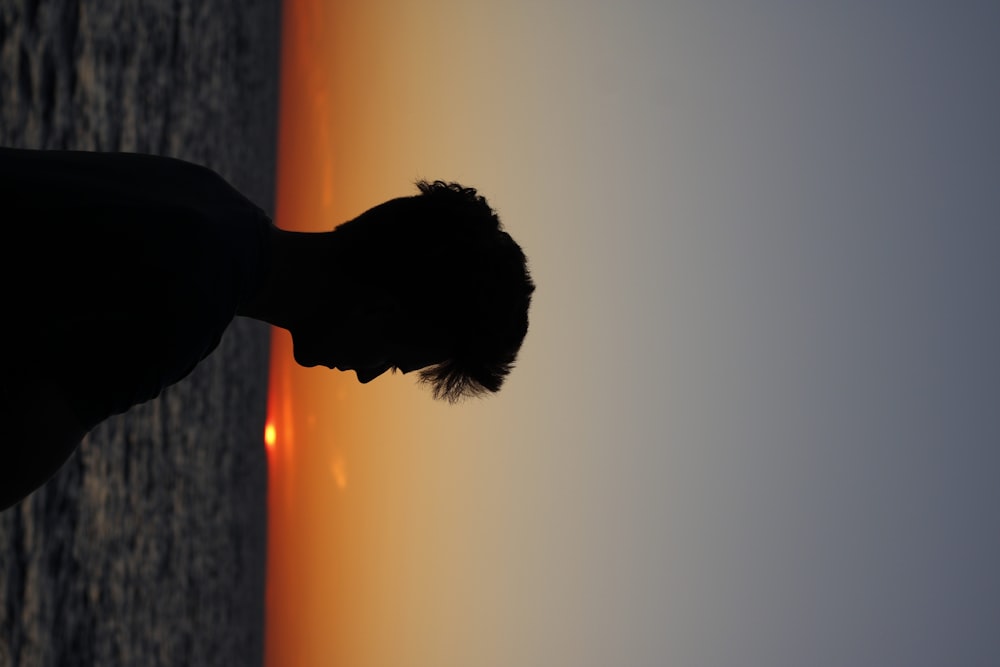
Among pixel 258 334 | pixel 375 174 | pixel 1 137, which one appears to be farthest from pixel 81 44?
pixel 258 334

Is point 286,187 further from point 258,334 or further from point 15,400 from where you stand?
point 15,400

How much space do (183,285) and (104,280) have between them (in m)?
0.06

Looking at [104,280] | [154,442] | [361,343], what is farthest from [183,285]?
[154,442]

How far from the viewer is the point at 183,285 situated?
0.66m

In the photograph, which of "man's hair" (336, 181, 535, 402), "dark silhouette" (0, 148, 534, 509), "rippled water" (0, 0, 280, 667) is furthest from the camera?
"rippled water" (0, 0, 280, 667)

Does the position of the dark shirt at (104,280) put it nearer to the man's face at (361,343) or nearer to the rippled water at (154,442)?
the man's face at (361,343)

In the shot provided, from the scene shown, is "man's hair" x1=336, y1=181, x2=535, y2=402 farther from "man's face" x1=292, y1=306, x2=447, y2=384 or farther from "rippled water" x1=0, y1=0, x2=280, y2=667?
"rippled water" x1=0, y1=0, x2=280, y2=667

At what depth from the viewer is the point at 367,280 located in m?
0.91

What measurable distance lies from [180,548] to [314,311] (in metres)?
2.25

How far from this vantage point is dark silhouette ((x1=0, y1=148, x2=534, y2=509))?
0.63 meters

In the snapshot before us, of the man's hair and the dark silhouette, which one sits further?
the man's hair

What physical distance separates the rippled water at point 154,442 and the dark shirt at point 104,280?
1.31 meters

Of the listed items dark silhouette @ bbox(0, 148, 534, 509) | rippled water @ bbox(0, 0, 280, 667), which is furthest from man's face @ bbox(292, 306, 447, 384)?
rippled water @ bbox(0, 0, 280, 667)

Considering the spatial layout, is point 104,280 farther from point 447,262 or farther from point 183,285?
point 447,262
